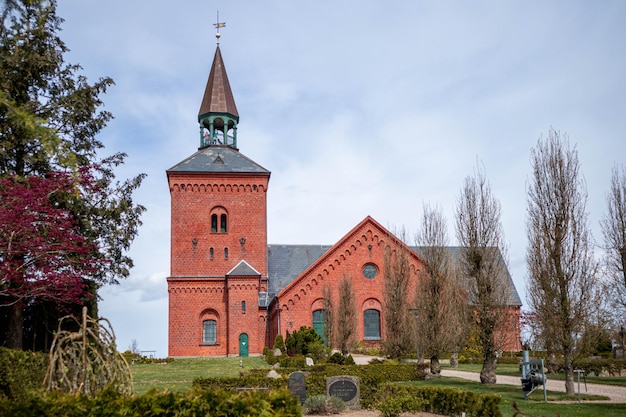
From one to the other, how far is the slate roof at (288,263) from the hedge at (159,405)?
3200cm

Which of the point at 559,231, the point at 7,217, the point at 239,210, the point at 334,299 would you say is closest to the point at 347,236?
the point at 334,299

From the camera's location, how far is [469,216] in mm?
24828

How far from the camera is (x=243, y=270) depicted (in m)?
39.8

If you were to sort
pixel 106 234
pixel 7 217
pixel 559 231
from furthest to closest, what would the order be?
1. pixel 106 234
2. pixel 559 231
3. pixel 7 217

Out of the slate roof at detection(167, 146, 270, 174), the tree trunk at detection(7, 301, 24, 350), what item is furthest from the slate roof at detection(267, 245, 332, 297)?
the tree trunk at detection(7, 301, 24, 350)

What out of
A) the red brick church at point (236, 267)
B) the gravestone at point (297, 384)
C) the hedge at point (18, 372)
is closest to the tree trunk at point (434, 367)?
the gravestone at point (297, 384)

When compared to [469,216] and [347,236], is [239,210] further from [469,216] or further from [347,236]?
[469,216]

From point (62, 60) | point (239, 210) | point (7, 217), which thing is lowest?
point (7, 217)

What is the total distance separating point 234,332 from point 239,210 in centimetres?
840

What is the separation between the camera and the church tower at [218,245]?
128ft

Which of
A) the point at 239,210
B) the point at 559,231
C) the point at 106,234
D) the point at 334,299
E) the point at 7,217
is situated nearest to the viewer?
the point at 7,217

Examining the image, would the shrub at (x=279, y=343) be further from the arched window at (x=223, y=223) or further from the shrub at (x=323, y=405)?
the shrub at (x=323, y=405)

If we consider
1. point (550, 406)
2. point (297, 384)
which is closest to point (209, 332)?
point (297, 384)

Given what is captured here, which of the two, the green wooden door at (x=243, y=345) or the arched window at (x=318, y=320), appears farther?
the arched window at (x=318, y=320)
